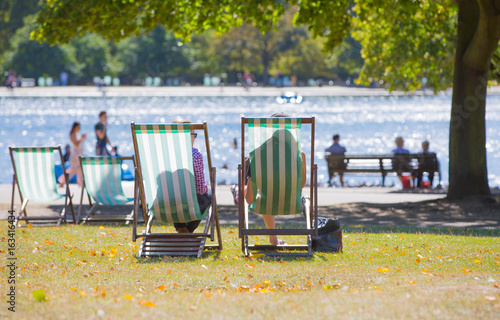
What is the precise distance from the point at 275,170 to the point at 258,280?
134cm

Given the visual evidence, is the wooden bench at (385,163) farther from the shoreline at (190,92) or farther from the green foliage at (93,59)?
the green foliage at (93,59)

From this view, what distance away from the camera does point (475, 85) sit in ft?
35.6

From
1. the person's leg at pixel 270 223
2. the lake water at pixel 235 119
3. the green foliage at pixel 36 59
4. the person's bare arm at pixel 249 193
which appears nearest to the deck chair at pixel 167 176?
the person's bare arm at pixel 249 193

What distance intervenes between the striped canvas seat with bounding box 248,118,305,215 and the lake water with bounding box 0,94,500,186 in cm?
1606

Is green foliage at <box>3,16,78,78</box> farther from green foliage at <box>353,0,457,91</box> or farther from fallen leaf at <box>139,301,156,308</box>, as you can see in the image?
fallen leaf at <box>139,301,156,308</box>

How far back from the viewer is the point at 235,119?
45.2 metres

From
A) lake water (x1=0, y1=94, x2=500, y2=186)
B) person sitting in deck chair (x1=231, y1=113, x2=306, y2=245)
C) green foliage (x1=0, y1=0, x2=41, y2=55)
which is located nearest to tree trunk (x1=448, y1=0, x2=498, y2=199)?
person sitting in deck chair (x1=231, y1=113, x2=306, y2=245)

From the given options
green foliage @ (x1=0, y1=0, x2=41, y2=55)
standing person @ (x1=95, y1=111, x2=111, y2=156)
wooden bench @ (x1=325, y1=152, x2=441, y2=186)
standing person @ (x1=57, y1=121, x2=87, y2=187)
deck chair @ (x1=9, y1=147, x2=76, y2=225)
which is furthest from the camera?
green foliage @ (x1=0, y1=0, x2=41, y2=55)

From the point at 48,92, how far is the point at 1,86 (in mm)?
10729

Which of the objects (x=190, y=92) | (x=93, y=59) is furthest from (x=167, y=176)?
(x=93, y=59)

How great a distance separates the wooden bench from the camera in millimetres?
15164

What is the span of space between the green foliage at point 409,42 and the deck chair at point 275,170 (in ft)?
22.5

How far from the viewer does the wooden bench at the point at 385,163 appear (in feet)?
49.8

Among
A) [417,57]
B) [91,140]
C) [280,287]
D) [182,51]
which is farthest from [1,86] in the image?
[280,287]
